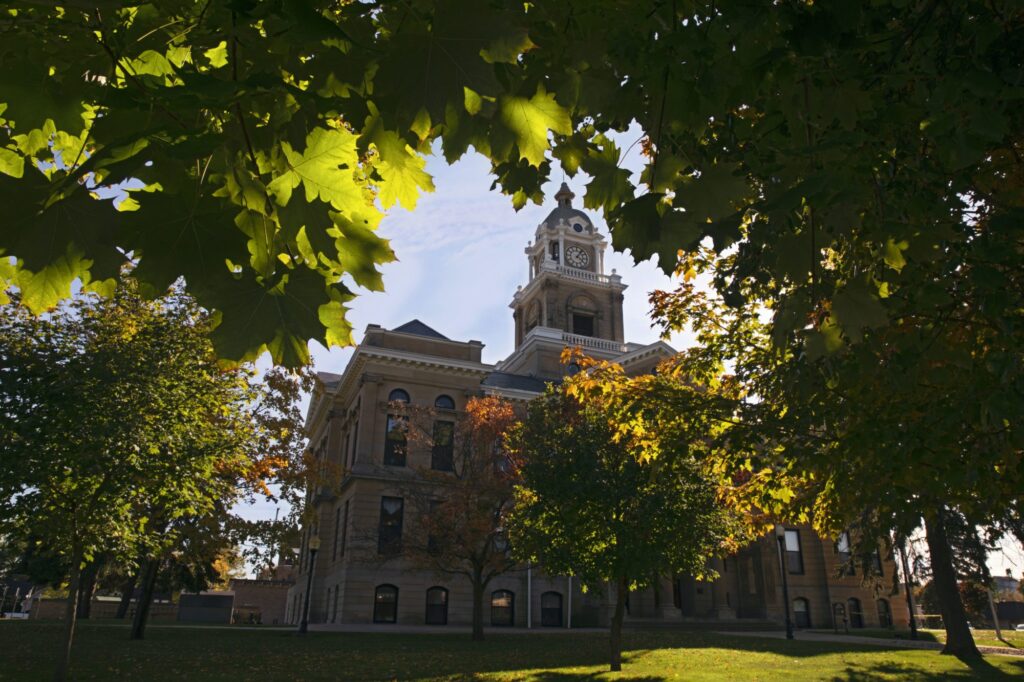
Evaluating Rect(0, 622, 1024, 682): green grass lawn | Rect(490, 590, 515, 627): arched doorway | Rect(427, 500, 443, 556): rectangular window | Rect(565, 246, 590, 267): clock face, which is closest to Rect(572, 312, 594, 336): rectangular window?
Rect(565, 246, 590, 267): clock face

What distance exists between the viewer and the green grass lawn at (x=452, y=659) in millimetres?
14648

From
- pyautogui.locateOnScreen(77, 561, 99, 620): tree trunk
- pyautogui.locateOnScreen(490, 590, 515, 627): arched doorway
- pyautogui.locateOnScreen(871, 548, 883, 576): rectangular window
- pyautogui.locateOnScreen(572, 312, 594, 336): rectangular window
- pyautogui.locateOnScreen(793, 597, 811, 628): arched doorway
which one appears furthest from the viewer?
pyautogui.locateOnScreen(572, 312, 594, 336): rectangular window

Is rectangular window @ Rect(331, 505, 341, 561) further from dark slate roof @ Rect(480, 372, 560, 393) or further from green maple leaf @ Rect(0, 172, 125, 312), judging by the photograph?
green maple leaf @ Rect(0, 172, 125, 312)

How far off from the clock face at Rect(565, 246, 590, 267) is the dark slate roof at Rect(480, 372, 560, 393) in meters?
17.2

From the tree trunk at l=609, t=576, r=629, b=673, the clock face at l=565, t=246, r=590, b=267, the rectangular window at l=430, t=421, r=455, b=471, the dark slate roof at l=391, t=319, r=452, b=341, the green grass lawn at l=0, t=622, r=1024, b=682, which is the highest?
the clock face at l=565, t=246, r=590, b=267

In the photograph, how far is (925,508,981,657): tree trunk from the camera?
827 inches

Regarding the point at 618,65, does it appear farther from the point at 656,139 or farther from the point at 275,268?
the point at 275,268

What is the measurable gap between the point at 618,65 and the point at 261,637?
91.2 ft

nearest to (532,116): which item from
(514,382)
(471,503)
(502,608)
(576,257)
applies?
(471,503)

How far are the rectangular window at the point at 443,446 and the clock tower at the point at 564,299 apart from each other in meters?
14.4

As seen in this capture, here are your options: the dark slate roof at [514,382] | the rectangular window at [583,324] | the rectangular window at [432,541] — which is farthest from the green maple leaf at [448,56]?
the rectangular window at [583,324]

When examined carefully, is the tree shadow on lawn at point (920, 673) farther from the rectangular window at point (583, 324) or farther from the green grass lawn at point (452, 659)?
the rectangular window at point (583, 324)

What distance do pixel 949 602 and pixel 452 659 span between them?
52.3 ft

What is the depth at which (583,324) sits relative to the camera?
59.5 meters
